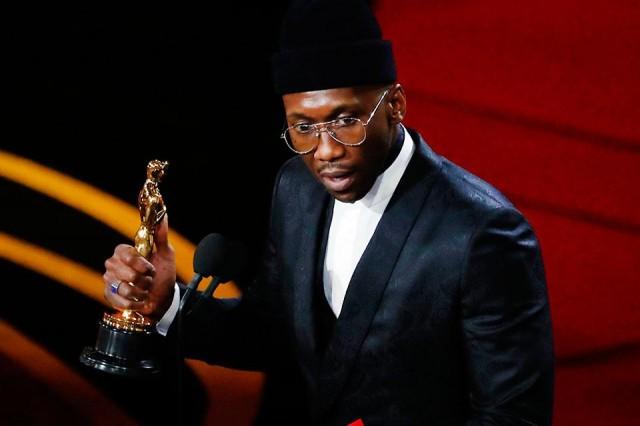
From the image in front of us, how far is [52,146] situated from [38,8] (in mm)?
403

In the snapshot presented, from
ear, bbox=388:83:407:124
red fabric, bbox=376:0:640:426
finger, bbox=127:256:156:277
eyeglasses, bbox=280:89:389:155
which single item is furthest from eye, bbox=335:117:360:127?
red fabric, bbox=376:0:640:426

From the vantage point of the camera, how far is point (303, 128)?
1.71m

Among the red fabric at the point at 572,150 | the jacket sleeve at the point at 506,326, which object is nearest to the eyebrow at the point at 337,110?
the jacket sleeve at the point at 506,326

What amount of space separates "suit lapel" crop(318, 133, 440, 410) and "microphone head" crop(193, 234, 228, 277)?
10.7 inches

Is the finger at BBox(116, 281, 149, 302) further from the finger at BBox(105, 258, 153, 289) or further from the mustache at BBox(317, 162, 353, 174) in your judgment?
the mustache at BBox(317, 162, 353, 174)

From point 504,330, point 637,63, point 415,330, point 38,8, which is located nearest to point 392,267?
point 415,330

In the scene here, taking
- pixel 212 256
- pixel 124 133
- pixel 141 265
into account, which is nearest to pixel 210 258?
pixel 212 256

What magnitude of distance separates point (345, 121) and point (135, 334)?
1.81 ft

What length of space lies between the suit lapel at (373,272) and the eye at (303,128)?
24 centimetres

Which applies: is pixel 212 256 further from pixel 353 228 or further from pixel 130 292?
pixel 353 228

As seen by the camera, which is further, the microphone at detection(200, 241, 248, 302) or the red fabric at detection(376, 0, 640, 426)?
the red fabric at detection(376, 0, 640, 426)

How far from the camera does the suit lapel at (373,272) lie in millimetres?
1779

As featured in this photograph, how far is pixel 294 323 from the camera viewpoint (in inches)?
75.4

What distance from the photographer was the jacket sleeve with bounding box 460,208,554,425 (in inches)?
64.9
